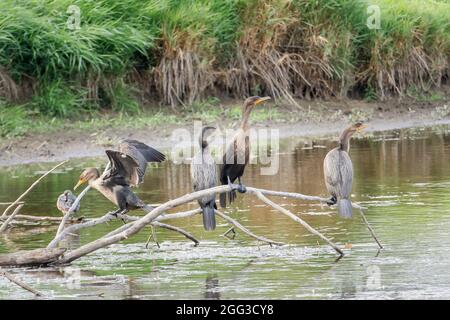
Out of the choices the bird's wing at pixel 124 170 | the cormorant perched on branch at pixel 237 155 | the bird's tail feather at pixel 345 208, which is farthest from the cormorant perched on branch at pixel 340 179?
the bird's wing at pixel 124 170

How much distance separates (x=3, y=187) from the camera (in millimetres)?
14242

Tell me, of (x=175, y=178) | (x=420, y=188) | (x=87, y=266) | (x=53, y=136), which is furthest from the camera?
(x=53, y=136)

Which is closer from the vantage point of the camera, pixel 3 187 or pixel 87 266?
pixel 87 266

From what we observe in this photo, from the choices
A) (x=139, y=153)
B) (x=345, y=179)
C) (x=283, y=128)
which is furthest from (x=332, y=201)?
(x=283, y=128)

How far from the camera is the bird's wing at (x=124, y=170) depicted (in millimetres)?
10328

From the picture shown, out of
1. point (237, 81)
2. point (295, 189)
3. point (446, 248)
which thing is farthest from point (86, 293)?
point (237, 81)

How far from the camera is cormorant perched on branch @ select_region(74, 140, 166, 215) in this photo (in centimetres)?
1026

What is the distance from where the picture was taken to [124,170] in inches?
418

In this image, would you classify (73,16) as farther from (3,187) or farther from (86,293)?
(86,293)

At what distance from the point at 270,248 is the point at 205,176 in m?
1.05

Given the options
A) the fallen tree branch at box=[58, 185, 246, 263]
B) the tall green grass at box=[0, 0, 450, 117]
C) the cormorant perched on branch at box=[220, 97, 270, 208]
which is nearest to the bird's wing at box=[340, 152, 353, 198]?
the cormorant perched on branch at box=[220, 97, 270, 208]

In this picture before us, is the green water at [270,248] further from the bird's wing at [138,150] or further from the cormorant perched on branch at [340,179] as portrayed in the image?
the bird's wing at [138,150]

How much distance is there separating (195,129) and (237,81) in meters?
1.67

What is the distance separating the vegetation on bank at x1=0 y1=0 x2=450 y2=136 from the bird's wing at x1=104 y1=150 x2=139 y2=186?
6.03 meters
